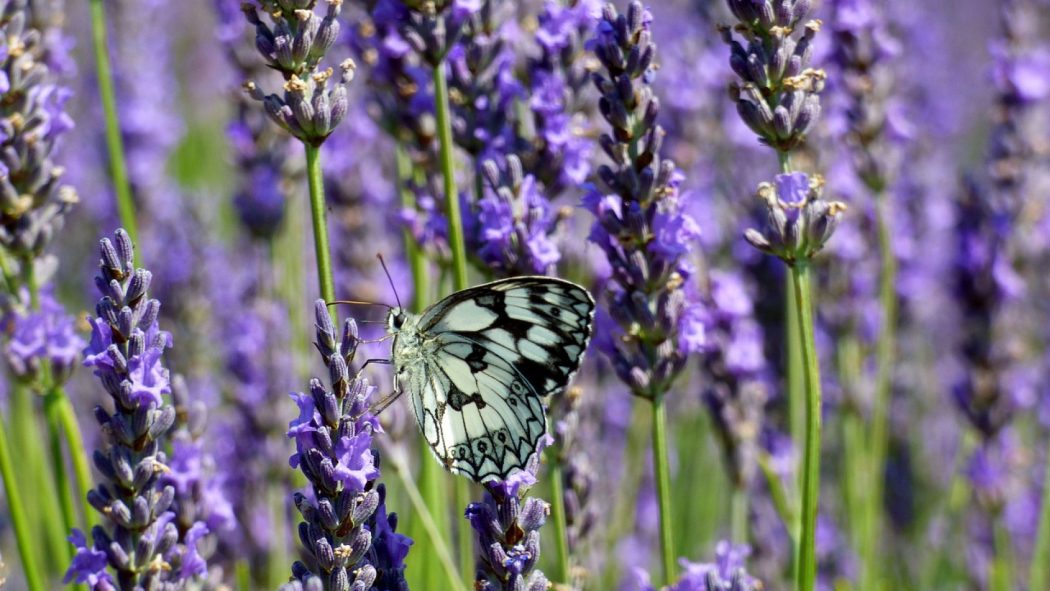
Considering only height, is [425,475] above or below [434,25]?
below

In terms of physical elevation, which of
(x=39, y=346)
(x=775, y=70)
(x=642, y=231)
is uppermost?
(x=775, y=70)

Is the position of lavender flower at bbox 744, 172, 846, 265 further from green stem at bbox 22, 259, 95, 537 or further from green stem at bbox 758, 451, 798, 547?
green stem at bbox 22, 259, 95, 537

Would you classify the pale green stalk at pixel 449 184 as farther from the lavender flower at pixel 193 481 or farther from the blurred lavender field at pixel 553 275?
the lavender flower at pixel 193 481

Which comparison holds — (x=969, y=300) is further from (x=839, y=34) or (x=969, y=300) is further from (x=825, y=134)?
(x=839, y=34)

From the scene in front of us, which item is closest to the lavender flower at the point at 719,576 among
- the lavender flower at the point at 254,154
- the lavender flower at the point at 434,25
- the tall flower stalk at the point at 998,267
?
the lavender flower at the point at 434,25

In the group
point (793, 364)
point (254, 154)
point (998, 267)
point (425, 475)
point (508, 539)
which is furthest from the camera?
point (254, 154)

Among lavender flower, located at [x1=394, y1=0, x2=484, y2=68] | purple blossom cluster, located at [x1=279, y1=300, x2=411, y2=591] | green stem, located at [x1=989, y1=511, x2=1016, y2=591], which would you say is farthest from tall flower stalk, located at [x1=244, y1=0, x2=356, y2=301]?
green stem, located at [x1=989, y1=511, x2=1016, y2=591]

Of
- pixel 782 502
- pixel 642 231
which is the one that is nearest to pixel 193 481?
pixel 642 231

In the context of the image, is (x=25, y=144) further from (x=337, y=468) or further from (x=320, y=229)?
(x=337, y=468)
